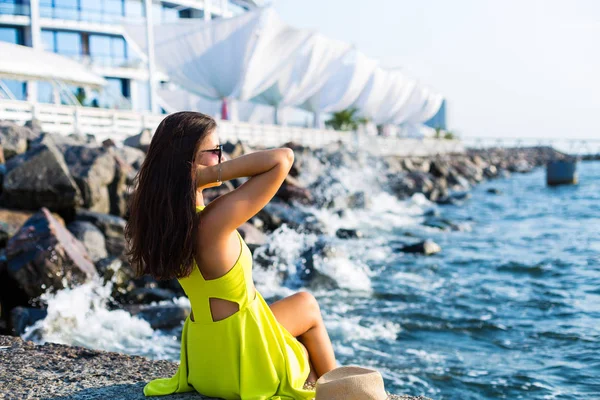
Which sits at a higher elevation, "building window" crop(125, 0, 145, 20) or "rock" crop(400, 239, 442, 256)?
"building window" crop(125, 0, 145, 20)

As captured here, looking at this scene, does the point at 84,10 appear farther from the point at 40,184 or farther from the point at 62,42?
the point at 40,184

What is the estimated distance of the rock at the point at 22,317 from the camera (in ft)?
21.5

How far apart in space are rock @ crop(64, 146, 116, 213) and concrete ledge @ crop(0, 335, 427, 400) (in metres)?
5.50

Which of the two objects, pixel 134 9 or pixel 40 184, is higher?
pixel 134 9

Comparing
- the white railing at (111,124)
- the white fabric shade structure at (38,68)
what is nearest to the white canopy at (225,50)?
the white railing at (111,124)

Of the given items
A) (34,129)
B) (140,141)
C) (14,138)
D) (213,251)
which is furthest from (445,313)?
(140,141)

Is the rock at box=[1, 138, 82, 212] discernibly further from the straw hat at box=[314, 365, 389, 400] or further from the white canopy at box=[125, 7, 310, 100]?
the white canopy at box=[125, 7, 310, 100]

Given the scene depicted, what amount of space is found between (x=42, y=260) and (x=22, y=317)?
0.71 metres

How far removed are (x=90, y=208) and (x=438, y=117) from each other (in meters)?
98.2

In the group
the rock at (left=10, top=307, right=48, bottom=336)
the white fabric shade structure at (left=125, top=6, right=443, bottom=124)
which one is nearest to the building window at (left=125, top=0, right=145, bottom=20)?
the white fabric shade structure at (left=125, top=6, right=443, bottom=124)

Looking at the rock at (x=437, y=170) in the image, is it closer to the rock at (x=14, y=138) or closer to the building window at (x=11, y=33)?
the rock at (x=14, y=138)

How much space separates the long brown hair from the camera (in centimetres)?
295

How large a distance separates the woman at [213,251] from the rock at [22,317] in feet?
12.9

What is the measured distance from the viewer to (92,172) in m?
10.2
